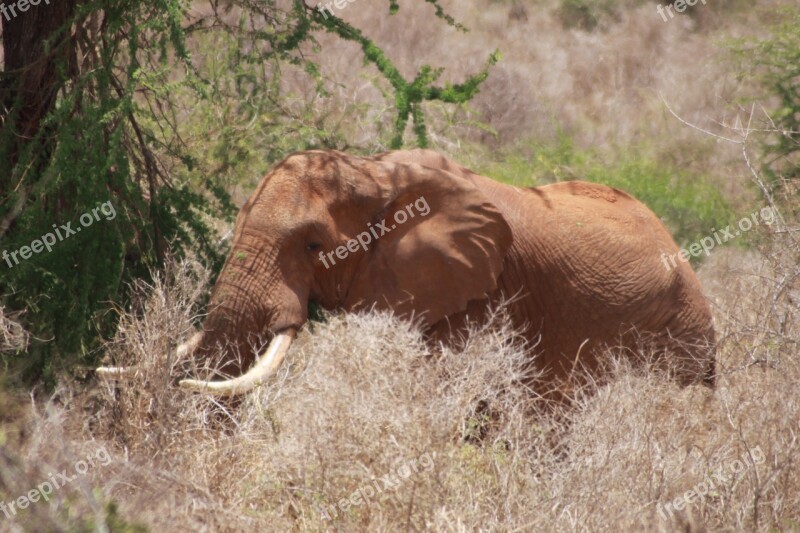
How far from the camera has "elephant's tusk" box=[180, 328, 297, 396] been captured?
249 inches

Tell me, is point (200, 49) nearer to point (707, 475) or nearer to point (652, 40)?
point (707, 475)

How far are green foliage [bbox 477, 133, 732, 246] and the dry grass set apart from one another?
7.24m

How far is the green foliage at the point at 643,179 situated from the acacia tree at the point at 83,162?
5593mm

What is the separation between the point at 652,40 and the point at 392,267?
50.8ft

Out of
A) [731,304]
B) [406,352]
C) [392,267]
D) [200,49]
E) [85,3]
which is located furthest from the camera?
[200,49]

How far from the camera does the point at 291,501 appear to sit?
18.4ft

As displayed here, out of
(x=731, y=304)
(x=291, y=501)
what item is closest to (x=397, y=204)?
(x=291, y=501)
